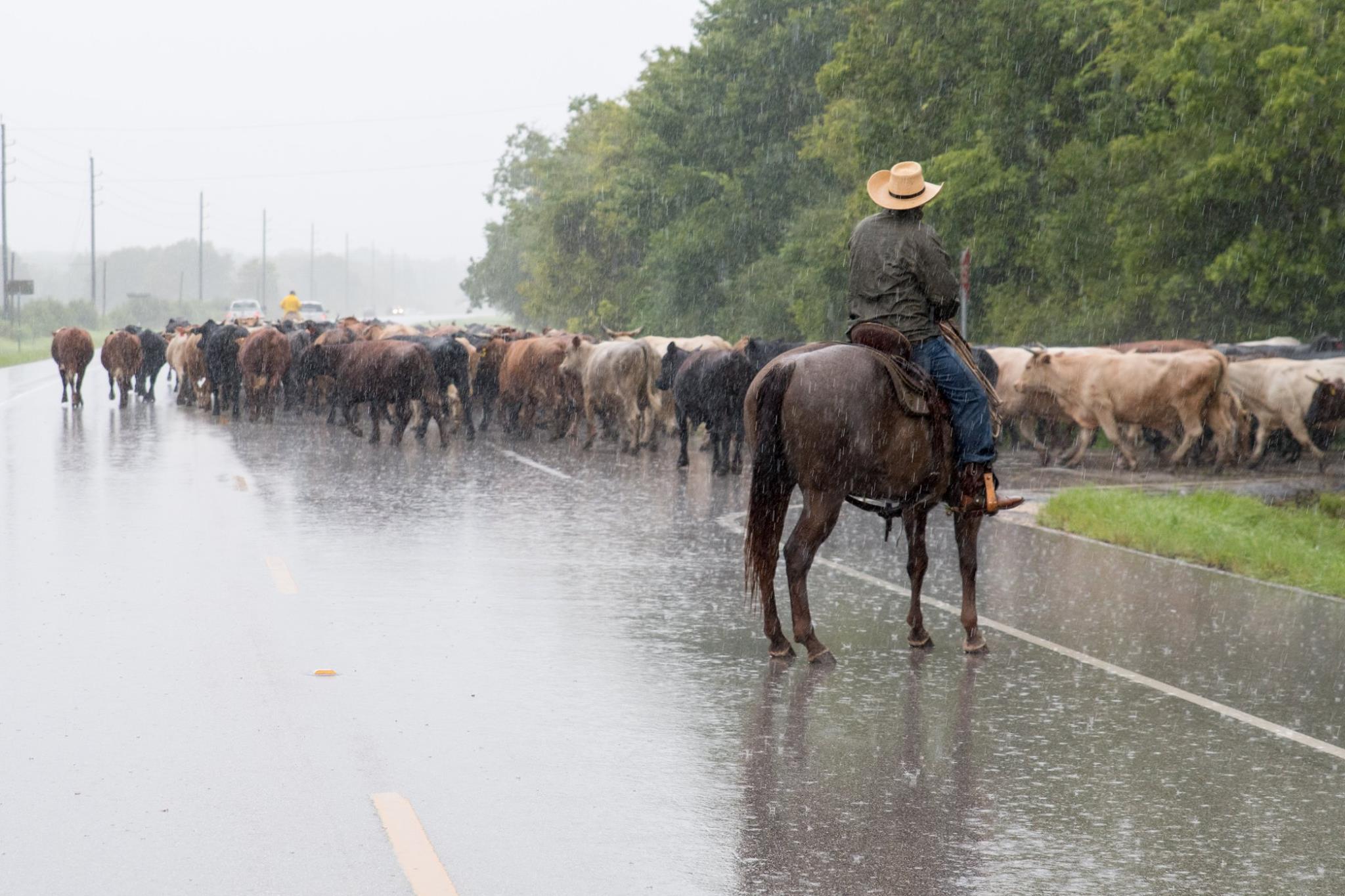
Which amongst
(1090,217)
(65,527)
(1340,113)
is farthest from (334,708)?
(1090,217)

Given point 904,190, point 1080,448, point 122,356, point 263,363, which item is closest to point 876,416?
point 904,190

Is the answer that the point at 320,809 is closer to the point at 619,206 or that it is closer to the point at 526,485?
the point at 526,485

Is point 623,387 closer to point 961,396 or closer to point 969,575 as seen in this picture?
point 969,575

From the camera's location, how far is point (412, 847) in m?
5.68

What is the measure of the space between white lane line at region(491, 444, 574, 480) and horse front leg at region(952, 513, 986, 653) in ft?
34.7

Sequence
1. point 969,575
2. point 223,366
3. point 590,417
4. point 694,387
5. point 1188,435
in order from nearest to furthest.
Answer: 1. point 969,575
2. point 1188,435
3. point 694,387
4. point 590,417
5. point 223,366

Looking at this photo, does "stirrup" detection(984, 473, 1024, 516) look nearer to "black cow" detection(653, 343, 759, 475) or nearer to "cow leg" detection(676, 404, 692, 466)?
"black cow" detection(653, 343, 759, 475)

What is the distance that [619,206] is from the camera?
202 ft

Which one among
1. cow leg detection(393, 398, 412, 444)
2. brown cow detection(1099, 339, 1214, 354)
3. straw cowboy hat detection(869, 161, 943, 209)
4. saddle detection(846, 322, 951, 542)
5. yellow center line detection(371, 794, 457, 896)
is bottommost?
cow leg detection(393, 398, 412, 444)

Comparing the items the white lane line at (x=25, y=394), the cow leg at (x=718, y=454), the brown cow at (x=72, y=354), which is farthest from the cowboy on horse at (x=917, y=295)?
the white lane line at (x=25, y=394)

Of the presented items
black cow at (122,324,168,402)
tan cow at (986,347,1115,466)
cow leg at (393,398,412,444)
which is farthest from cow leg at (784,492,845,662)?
black cow at (122,324,168,402)

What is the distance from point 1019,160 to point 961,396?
32.0 metres

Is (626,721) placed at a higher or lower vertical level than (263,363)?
lower

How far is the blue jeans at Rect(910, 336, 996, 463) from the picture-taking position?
914 cm
